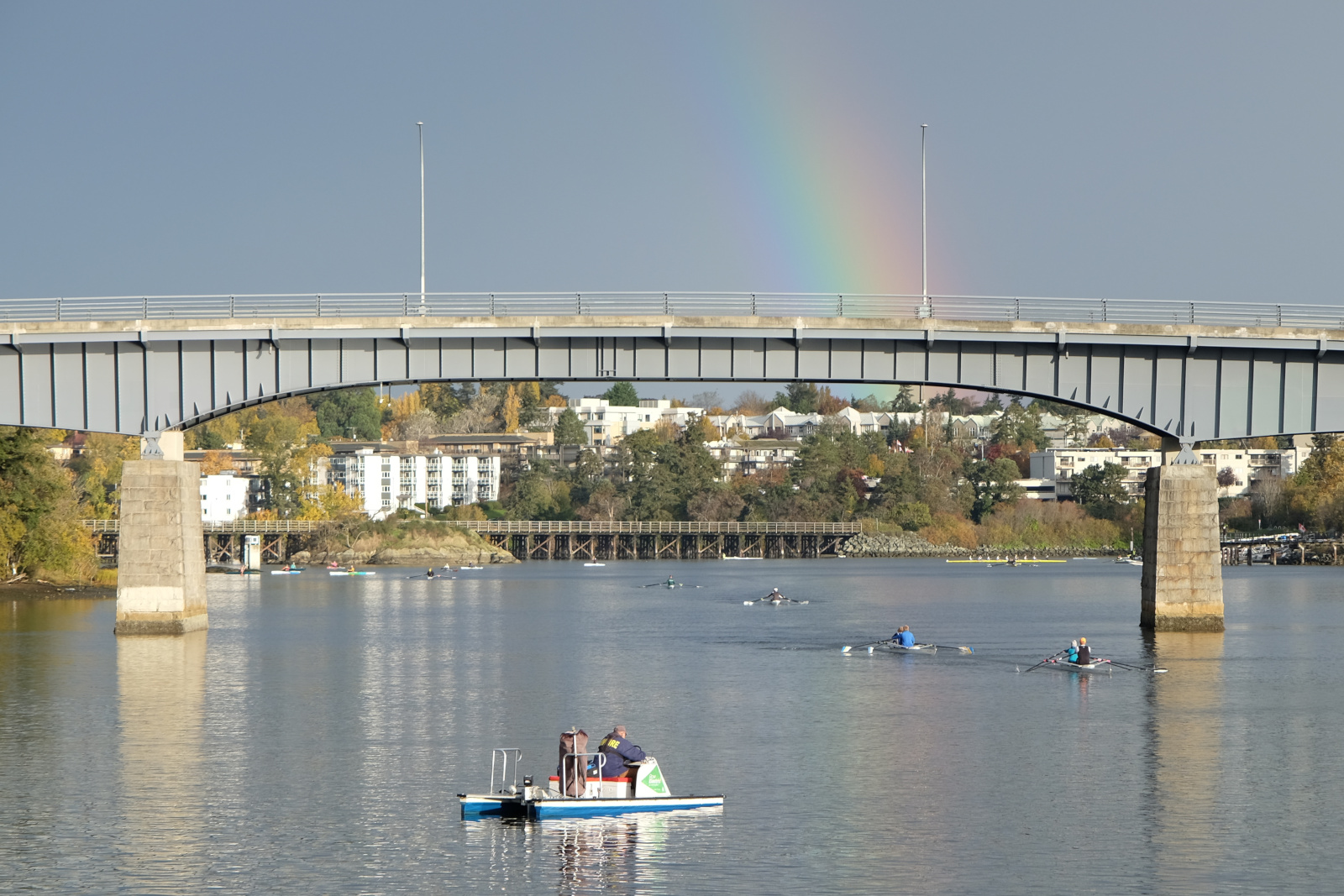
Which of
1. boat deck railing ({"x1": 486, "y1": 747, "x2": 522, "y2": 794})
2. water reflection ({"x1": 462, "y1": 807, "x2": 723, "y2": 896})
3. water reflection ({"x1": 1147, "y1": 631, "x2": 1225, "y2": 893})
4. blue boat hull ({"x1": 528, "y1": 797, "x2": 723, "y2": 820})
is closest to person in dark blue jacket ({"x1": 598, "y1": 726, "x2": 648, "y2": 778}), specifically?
blue boat hull ({"x1": 528, "y1": 797, "x2": 723, "y2": 820})

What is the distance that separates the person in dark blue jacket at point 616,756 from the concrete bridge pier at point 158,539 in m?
36.0

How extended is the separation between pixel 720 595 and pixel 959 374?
6754 centimetres

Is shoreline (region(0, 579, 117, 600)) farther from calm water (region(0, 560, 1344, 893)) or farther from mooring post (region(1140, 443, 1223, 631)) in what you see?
mooring post (region(1140, 443, 1223, 631))

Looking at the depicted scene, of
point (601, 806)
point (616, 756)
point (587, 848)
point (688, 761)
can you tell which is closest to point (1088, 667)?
point (688, 761)

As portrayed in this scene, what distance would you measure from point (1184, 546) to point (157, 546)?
1694 inches

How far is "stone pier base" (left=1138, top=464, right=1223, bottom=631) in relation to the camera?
6519 centimetres

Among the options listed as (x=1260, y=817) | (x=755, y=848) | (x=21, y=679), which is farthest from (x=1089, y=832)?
(x=21, y=679)

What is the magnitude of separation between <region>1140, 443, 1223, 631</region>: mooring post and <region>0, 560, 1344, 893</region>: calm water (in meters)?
1.76

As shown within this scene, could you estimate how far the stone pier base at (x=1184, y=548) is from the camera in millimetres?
65188

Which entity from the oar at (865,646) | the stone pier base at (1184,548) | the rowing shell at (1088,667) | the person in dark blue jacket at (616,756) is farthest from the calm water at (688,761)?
the rowing shell at (1088,667)

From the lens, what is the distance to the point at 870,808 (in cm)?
3434

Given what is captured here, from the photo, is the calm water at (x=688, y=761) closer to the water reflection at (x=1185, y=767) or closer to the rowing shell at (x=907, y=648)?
the water reflection at (x=1185, y=767)

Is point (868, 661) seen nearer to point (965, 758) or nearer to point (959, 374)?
point (959, 374)

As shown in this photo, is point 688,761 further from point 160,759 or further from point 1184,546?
point 1184,546
